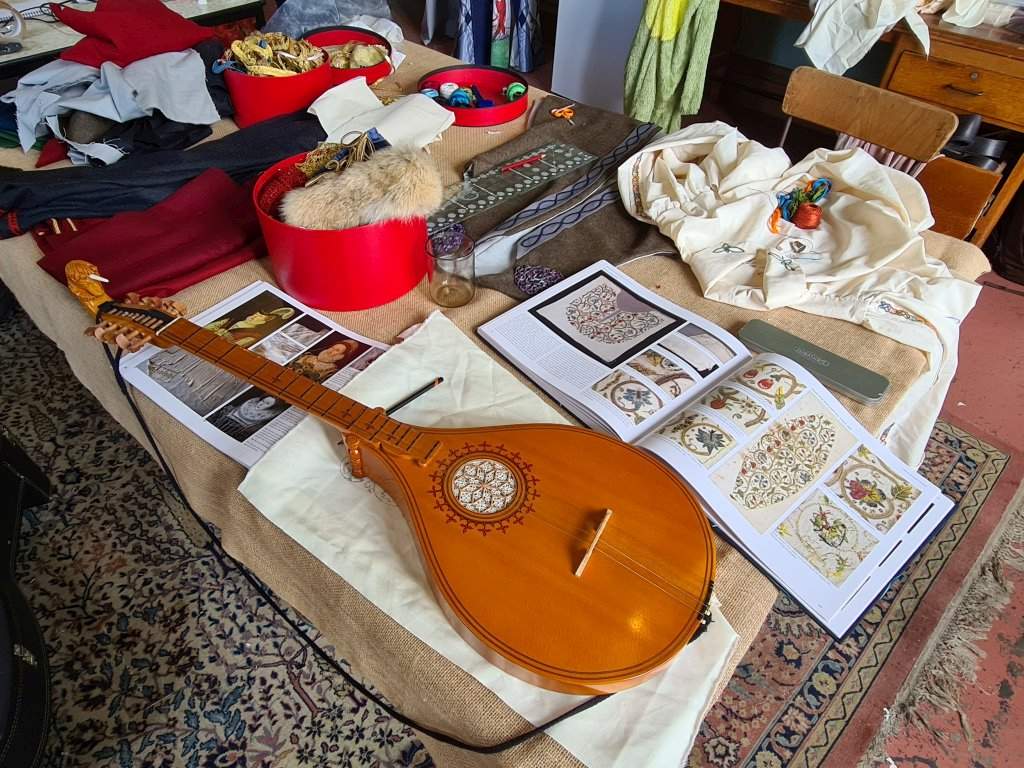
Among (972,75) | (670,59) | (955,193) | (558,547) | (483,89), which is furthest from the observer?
(670,59)

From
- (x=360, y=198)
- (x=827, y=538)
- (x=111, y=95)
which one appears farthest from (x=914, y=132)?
(x=111, y=95)

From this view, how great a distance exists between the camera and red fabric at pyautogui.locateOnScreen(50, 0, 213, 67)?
1163 millimetres

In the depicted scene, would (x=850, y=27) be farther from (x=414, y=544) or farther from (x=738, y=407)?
(x=414, y=544)

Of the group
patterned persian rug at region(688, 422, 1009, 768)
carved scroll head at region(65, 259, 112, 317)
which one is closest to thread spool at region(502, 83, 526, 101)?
carved scroll head at region(65, 259, 112, 317)

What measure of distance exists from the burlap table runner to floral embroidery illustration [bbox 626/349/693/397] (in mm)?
146

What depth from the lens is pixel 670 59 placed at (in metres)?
2.12

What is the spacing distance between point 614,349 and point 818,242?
422 millimetres

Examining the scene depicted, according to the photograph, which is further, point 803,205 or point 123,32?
point 123,32

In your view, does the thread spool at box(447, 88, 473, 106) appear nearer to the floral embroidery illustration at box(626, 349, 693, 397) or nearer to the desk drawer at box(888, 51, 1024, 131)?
the floral embroidery illustration at box(626, 349, 693, 397)

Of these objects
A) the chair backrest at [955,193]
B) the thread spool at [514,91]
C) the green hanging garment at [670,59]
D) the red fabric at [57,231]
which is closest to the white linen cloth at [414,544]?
the red fabric at [57,231]

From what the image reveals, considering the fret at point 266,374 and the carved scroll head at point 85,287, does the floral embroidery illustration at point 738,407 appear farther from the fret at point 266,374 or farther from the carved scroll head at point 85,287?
the carved scroll head at point 85,287

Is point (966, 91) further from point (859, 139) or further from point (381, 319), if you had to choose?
point (381, 319)

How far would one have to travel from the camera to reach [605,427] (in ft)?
2.35

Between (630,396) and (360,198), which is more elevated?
(360,198)
